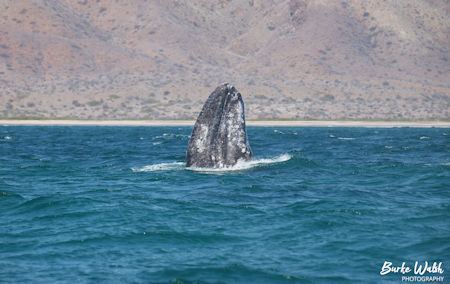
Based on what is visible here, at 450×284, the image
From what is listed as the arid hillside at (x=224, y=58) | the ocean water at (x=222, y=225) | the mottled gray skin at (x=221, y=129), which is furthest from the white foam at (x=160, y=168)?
the arid hillside at (x=224, y=58)

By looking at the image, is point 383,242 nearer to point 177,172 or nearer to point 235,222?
point 235,222

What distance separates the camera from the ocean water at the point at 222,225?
831 cm

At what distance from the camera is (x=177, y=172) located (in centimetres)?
1734

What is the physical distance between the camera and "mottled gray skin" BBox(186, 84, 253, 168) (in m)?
15.8

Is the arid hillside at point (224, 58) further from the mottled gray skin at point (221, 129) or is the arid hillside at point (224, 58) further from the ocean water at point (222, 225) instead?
the ocean water at point (222, 225)

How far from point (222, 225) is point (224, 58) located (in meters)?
129

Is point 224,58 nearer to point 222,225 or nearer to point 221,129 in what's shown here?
point 221,129

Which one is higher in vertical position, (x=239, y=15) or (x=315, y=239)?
(x=239, y=15)

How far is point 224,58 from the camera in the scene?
452ft

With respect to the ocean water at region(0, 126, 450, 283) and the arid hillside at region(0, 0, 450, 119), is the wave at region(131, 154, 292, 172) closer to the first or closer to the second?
the ocean water at region(0, 126, 450, 283)

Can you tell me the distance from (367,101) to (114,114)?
4745 centimetres

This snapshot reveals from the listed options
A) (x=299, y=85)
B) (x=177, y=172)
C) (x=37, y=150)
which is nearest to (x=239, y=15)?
(x=299, y=85)

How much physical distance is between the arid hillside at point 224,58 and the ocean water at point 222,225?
3073 inches

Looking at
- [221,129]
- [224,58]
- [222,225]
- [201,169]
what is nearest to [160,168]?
[201,169]
